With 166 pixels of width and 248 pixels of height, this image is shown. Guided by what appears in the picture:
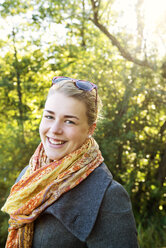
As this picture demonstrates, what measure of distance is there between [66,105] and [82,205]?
675 mm

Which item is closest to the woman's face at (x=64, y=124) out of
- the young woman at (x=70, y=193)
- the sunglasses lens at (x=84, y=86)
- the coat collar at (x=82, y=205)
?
the young woman at (x=70, y=193)

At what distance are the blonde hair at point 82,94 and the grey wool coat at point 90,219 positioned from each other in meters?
0.44

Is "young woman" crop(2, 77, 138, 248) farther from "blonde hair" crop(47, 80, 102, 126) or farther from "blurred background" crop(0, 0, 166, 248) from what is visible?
"blurred background" crop(0, 0, 166, 248)

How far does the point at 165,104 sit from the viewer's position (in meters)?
4.95

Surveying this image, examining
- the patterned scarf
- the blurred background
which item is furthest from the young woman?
the blurred background

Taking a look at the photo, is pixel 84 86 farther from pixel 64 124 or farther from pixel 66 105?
pixel 64 124

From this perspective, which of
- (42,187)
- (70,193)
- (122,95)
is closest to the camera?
(70,193)

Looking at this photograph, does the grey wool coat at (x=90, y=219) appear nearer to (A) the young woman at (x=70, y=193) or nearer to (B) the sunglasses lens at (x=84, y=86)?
(A) the young woman at (x=70, y=193)

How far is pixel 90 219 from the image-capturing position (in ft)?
4.86

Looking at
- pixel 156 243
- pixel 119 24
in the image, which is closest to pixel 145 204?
pixel 156 243

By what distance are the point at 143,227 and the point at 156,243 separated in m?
0.53

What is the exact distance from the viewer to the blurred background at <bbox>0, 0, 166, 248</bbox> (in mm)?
4484

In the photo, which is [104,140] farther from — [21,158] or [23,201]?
[23,201]

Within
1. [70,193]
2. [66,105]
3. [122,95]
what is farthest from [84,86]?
[122,95]
